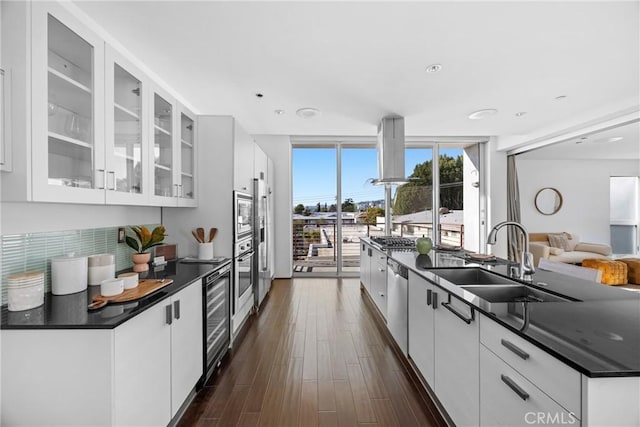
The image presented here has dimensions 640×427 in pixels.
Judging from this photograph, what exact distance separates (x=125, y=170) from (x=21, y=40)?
751 millimetres

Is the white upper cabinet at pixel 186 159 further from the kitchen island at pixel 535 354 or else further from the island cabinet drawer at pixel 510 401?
the island cabinet drawer at pixel 510 401

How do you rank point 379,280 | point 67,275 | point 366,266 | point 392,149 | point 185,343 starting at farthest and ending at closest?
point 366,266, point 392,149, point 379,280, point 185,343, point 67,275

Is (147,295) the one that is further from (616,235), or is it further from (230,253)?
(616,235)

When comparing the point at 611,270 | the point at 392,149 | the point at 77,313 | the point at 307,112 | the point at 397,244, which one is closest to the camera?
the point at 77,313

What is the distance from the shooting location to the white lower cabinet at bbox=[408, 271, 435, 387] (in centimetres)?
184

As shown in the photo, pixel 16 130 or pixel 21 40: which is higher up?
pixel 21 40

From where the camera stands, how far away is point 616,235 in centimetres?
704

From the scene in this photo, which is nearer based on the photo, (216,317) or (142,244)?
(142,244)

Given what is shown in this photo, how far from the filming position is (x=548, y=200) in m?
6.86

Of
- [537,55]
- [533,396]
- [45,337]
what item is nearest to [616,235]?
[537,55]

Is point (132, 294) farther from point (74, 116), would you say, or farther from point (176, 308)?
point (74, 116)

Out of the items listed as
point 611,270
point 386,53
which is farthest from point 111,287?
point 611,270

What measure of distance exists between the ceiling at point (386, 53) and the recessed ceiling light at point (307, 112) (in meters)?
0.14

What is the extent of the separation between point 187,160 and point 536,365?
2747 millimetres
